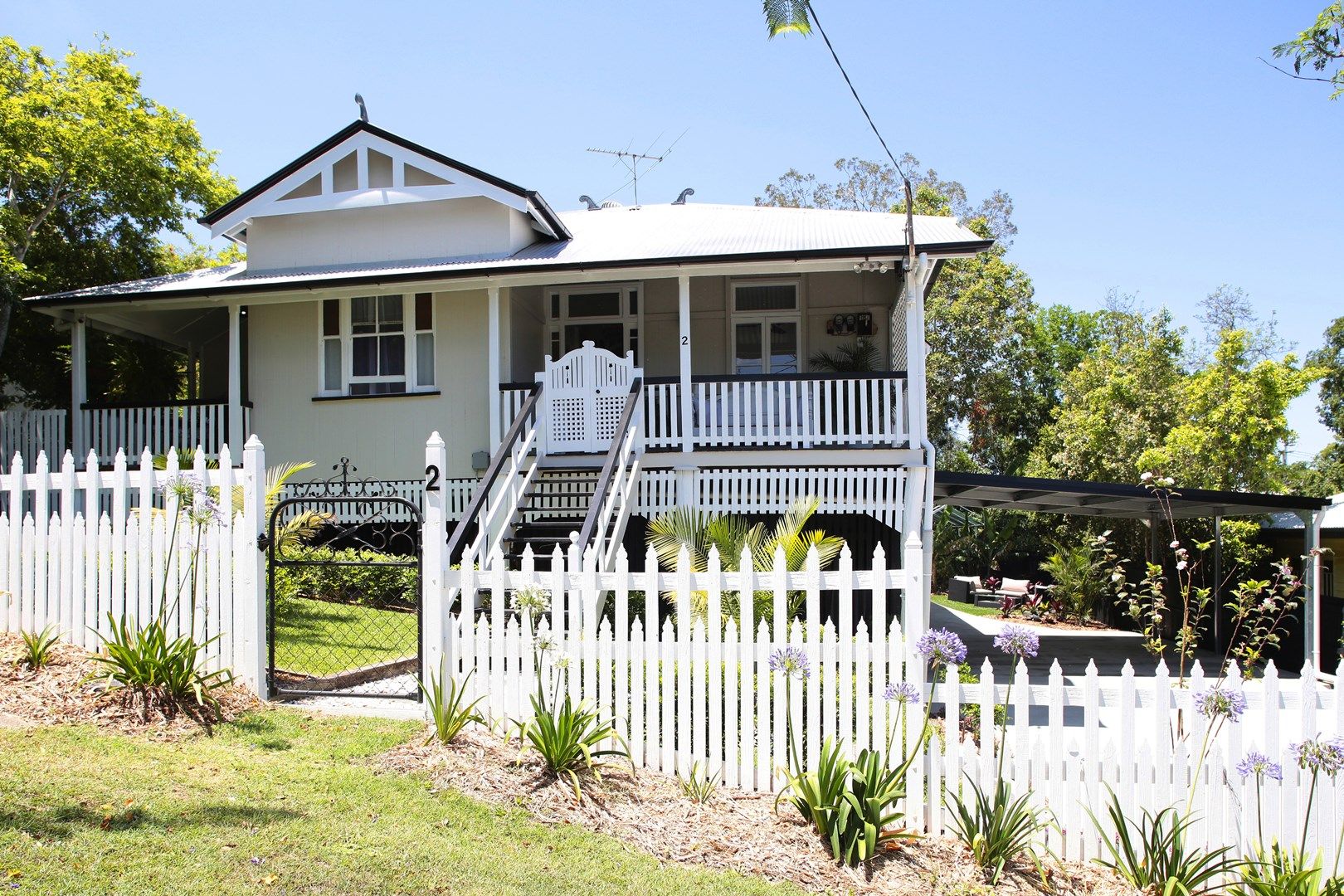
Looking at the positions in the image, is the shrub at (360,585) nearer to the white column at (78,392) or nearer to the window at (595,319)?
the white column at (78,392)

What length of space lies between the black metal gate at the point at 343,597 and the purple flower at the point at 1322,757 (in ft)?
17.2

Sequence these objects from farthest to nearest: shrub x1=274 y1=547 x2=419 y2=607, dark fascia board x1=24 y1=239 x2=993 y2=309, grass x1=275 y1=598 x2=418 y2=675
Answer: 1. shrub x1=274 y1=547 x2=419 y2=607
2. dark fascia board x1=24 y1=239 x2=993 y2=309
3. grass x1=275 y1=598 x2=418 y2=675

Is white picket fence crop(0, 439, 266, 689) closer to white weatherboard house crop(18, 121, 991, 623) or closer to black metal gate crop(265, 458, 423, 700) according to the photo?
black metal gate crop(265, 458, 423, 700)

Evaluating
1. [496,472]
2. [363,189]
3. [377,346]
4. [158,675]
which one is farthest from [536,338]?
[158,675]

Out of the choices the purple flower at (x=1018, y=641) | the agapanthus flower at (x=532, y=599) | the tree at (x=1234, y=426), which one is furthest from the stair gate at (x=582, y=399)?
the tree at (x=1234, y=426)

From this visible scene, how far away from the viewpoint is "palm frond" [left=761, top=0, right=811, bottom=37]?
6.20 metres

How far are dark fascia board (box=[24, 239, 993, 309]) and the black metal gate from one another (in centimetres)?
262

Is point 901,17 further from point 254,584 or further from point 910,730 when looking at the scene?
point 254,584

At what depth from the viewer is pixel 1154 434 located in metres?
26.1

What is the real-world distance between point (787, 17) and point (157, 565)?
18.7 feet

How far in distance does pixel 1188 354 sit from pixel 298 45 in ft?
100.0

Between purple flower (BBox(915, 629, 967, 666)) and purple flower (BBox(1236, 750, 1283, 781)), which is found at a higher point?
purple flower (BBox(915, 629, 967, 666))

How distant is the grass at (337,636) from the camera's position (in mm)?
9203

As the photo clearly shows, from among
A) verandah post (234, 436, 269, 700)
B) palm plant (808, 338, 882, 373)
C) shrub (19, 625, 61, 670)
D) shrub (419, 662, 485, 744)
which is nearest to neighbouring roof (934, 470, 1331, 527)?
palm plant (808, 338, 882, 373)
